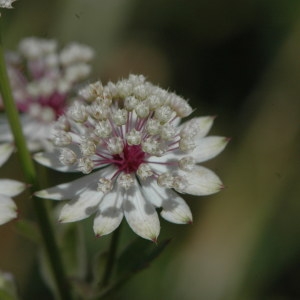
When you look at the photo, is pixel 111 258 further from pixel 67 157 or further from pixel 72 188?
pixel 67 157

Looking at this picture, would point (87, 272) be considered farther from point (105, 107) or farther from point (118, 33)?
point (118, 33)

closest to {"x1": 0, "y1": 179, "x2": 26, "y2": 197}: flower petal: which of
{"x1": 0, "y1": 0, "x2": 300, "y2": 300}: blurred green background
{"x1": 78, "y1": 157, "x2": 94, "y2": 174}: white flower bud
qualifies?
{"x1": 78, "y1": 157, "x2": 94, "y2": 174}: white flower bud

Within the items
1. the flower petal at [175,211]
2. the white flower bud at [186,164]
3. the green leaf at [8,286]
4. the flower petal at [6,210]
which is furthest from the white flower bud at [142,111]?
the green leaf at [8,286]

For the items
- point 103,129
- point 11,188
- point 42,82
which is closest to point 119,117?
point 103,129

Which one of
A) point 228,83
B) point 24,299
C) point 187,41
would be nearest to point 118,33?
point 187,41

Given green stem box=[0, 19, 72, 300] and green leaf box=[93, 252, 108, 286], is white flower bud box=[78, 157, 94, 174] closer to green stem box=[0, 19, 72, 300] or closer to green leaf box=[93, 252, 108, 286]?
green stem box=[0, 19, 72, 300]

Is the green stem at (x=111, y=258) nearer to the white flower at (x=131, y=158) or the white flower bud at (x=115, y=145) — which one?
the white flower at (x=131, y=158)

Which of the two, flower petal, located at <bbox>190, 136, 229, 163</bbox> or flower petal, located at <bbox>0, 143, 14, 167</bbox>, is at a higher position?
flower petal, located at <bbox>190, 136, 229, 163</bbox>
